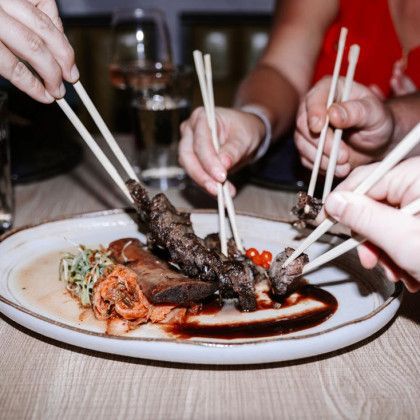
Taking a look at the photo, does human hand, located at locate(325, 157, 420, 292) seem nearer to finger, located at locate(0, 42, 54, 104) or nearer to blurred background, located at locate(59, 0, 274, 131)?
finger, located at locate(0, 42, 54, 104)

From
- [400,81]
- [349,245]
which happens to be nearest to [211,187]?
[349,245]

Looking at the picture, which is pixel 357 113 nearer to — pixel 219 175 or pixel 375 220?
pixel 219 175

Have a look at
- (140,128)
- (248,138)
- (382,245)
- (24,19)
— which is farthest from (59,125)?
(382,245)

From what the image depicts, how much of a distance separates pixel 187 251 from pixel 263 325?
31 cm

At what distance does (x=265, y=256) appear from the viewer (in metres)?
1.61

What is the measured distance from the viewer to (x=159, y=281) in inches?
53.2

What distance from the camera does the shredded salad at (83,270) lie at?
1.36 meters

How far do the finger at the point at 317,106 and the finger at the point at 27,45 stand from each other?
80 centimetres

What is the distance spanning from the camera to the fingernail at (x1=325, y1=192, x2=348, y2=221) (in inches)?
A: 42.2

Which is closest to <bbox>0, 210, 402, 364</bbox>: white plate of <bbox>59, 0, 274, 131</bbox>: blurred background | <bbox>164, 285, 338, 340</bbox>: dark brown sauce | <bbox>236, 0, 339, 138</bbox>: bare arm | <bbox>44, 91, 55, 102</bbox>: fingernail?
<bbox>164, 285, 338, 340</bbox>: dark brown sauce

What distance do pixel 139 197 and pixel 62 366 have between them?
22.9 inches

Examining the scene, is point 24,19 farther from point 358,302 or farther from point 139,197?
point 358,302

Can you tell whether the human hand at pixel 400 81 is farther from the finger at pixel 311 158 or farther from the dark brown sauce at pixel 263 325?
the dark brown sauce at pixel 263 325

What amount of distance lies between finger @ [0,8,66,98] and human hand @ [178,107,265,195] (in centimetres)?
54
